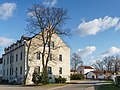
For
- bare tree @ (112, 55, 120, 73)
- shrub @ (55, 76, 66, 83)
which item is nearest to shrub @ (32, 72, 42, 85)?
shrub @ (55, 76, 66, 83)

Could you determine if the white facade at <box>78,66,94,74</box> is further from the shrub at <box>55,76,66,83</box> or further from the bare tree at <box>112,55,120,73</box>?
the shrub at <box>55,76,66,83</box>

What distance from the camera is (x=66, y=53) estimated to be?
65625 mm

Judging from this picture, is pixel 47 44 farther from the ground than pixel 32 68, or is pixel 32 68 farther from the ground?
pixel 47 44

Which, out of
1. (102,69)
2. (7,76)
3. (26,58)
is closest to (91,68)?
(102,69)

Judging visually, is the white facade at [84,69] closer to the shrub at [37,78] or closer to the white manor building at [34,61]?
the white manor building at [34,61]

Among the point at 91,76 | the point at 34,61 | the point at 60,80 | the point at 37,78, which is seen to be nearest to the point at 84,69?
the point at 91,76

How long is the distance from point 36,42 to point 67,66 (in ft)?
31.0

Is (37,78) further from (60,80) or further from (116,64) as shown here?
(116,64)

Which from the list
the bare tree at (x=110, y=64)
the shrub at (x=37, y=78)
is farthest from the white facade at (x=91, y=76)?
the shrub at (x=37, y=78)

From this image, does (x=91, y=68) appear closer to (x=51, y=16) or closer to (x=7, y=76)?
(x=7, y=76)

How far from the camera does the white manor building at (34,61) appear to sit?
60.5m

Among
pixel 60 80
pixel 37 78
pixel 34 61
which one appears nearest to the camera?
pixel 37 78

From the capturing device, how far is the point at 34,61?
6084 cm

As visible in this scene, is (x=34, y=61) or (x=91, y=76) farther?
(x=91, y=76)
